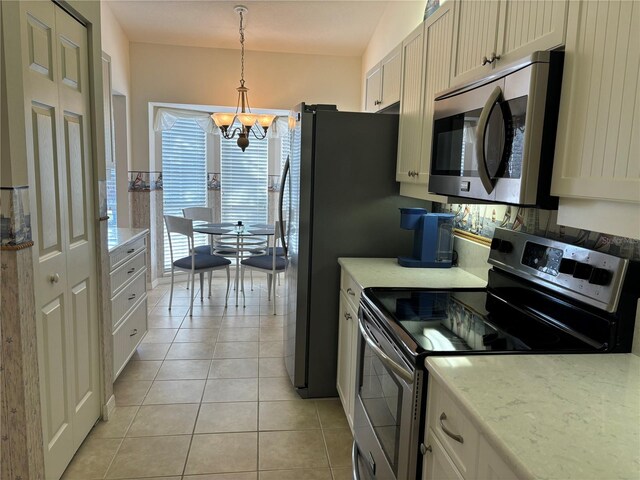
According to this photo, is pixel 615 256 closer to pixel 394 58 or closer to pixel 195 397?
pixel 394 58

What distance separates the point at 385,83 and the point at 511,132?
5.72 ft

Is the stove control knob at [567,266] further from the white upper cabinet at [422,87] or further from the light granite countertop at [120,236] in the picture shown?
the light granite countertop at [120,236]

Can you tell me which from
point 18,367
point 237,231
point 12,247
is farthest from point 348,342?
point 237,231

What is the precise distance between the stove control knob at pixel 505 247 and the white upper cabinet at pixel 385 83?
1181mm

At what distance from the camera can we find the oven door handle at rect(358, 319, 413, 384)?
1.35 m

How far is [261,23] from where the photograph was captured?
4215 millimetres

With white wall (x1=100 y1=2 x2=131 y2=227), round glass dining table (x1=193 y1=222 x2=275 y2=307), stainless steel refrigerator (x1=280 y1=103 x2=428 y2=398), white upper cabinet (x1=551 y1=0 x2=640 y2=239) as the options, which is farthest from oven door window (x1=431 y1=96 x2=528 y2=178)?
white wall (x1=100 y1=2 x2=131 y2=227)

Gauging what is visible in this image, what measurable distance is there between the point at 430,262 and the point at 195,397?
160cm

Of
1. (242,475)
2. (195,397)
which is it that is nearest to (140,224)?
(195,397)

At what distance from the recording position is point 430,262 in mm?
2465

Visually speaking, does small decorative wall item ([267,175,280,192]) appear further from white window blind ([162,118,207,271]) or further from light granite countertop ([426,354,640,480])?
light granite countertop ([426,354,640,480])

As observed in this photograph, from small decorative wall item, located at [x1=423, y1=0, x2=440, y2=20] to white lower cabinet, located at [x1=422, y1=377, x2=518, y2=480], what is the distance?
8.34 ft

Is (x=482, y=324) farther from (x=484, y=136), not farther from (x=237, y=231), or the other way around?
(x=237, y=231)

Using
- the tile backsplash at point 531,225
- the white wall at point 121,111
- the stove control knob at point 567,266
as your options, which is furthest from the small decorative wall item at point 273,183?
A: the stove control knob at point 567,266
